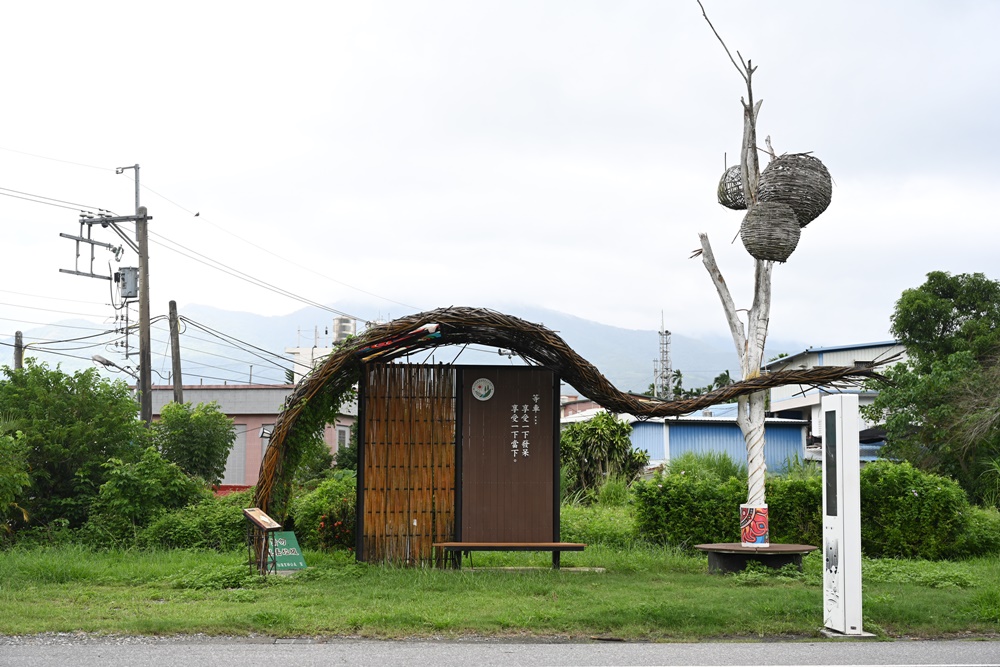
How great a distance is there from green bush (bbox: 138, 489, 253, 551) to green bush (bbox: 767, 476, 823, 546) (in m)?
7.95

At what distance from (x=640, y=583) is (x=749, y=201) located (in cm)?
541

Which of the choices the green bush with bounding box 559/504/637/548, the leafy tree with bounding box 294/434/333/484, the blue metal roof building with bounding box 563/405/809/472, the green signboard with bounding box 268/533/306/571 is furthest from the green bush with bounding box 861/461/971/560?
the blue metal roof building with bounding box 563/405/809/472

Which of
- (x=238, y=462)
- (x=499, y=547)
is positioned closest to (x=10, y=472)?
(x=499, y=547)

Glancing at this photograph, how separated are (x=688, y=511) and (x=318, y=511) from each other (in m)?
5.67

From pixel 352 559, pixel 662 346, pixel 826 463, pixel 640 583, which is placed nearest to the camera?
pixel 826 463

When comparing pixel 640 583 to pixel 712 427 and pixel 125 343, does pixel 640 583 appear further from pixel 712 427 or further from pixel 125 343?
pixel 125 343

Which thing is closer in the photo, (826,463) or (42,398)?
(826,463)

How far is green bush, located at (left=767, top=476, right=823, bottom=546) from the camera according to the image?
14.8 m

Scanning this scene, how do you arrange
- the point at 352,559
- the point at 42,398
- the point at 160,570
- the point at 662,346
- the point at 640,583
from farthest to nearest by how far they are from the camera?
the point at 662,346
the point at 42,398
the point at 352,559
the point at 160,570
the point at 640,583

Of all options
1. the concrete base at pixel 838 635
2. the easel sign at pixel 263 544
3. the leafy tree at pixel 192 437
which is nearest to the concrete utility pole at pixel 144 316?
the leafy tree at pixel 192 437

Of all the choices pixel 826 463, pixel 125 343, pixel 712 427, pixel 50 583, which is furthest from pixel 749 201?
pixel 125 343

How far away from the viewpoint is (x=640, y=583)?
11297 millimetres

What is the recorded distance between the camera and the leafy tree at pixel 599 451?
24.8 m

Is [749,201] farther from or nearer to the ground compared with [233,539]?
farther from the ground
